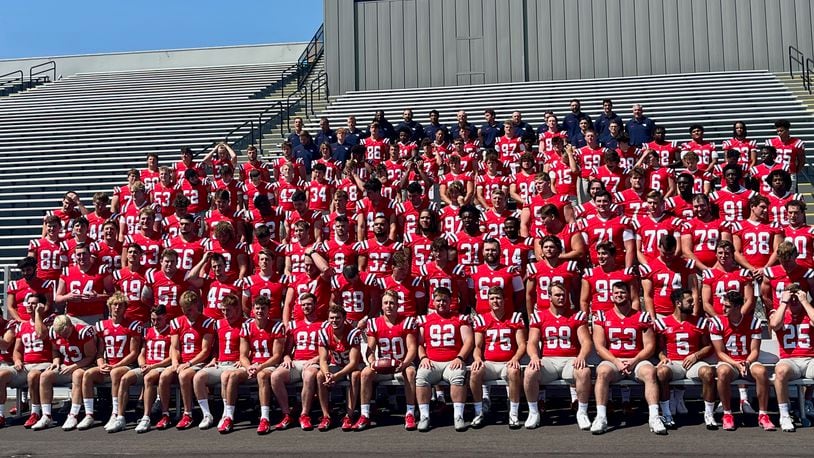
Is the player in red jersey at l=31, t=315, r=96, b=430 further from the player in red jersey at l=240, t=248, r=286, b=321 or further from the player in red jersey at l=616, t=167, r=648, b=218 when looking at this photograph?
the player in red jersey at l=616, t=167, r=648, b=218

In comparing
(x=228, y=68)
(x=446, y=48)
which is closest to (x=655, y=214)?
(x=446, y=48)

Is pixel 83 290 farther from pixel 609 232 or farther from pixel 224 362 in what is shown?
pixel 609 232

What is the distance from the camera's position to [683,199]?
988 centimetres

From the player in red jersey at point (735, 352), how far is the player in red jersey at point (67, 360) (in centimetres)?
581

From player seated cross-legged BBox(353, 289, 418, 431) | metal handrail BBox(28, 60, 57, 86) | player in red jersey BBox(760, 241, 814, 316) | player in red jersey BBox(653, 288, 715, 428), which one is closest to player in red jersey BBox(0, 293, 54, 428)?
player seated cross-legged BBox(353, 289, 418, 431)

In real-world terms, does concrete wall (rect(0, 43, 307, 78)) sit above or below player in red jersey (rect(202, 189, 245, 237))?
above

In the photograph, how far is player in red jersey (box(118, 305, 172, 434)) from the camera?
8.41 metres

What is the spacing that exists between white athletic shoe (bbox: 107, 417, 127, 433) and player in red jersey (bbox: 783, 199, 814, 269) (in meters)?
6.47

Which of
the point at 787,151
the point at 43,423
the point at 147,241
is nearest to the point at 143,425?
the point at 43,423

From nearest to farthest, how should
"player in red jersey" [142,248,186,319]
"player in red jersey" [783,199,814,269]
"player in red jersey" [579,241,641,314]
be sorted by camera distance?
"player in red jersey" [579,241,641,314] < "player in red jersey" [783,199,814,269] < "player in red jersey" [142,248,186,319]

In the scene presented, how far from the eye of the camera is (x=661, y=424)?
7.32 m

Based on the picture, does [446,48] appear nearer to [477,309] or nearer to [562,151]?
[562,151]

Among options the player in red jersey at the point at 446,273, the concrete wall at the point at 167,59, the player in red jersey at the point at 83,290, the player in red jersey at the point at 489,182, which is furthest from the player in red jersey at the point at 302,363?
the concrete wall at the point at 167,59

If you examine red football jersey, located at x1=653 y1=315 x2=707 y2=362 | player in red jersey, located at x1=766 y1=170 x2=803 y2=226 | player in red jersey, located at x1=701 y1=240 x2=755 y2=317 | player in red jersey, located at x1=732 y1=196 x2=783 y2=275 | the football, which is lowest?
the football
